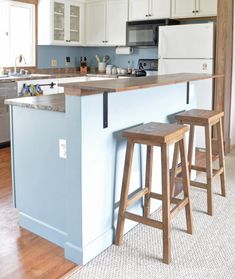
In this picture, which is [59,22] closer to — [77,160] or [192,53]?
[192,53]

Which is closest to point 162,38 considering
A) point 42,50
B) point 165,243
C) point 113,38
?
point 113,38

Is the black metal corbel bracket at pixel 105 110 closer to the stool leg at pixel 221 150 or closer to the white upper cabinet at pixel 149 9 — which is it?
the stool leg at pixel 221 150

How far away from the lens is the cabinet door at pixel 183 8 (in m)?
5.07

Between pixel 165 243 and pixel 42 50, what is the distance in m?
4.66

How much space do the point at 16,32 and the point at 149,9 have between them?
206cm

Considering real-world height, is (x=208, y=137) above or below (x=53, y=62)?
below

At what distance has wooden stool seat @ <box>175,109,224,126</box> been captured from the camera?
9.43ft

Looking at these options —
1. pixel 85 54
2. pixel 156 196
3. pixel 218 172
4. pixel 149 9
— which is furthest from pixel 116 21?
pixel 156 196

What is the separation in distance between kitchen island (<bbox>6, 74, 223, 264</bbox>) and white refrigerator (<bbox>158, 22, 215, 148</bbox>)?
2029 mm

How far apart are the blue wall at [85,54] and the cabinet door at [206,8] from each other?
1.08 m

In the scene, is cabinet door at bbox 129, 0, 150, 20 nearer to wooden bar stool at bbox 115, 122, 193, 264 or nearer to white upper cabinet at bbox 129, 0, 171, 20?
white upper cabinet at bbox 129, 0, 171, 20

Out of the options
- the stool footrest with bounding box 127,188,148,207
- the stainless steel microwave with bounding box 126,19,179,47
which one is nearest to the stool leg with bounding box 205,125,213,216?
the stool footrest with bounding box 127,188,148,207

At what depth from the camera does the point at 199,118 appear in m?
A: 2.89

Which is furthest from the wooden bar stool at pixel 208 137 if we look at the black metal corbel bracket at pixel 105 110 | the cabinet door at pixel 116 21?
the cabinet door at pixel 116 21
